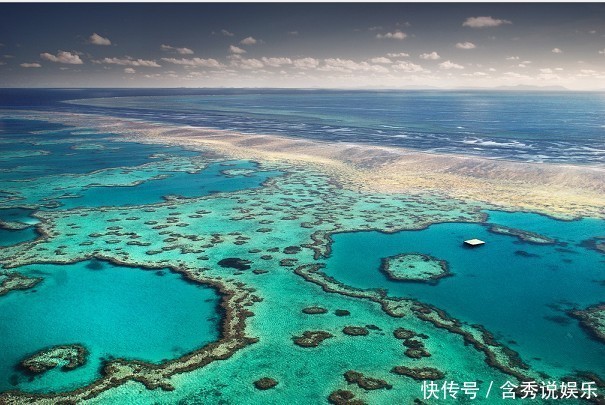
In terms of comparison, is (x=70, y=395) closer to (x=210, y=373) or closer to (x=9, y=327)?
(x=210, y=373)

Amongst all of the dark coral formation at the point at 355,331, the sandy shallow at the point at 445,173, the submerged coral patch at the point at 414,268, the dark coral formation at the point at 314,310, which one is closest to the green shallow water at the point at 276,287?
the dark coral formation at the point at 355,331

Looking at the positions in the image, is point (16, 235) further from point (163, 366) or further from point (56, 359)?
point (163, 366)

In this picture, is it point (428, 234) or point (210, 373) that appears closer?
point (210, 373)

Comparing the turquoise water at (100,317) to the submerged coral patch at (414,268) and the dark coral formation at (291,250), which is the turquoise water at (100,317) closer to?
the dark coral formation at (291,250)

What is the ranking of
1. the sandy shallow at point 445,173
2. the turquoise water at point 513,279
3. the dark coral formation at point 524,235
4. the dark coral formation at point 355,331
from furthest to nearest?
the sandy shallow at point 445,173, the dark coral formation at point 524,235, the dark coral formation at point 355,331, the turquoise water at point 513,279

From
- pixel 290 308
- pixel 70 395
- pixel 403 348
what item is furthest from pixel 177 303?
pixel 403 348
